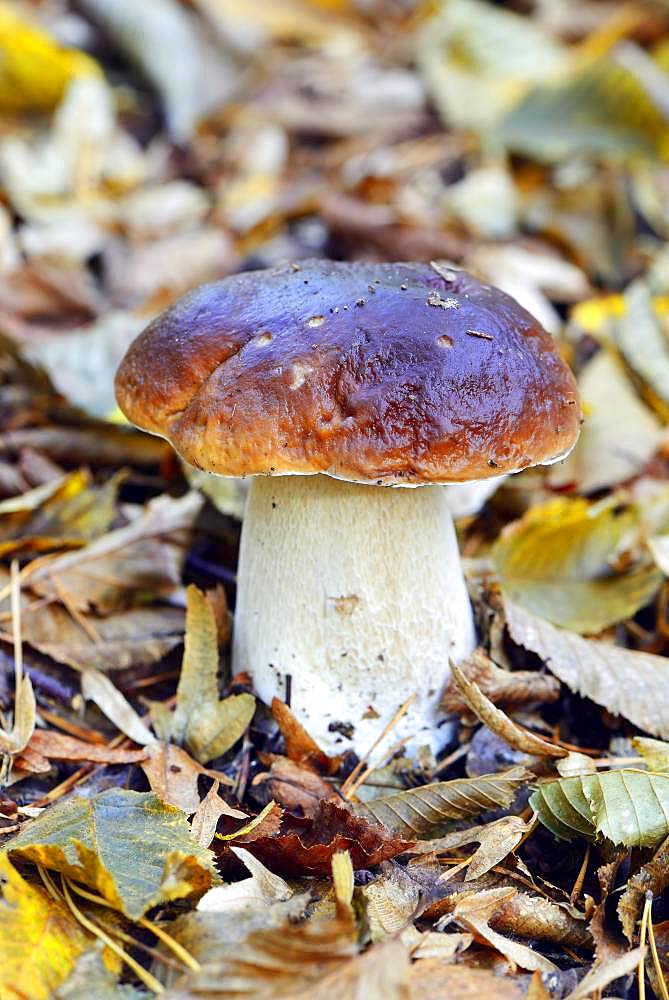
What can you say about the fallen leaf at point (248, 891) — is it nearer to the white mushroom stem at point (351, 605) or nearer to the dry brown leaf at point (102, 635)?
the white mushroom stem at point (351, 605)

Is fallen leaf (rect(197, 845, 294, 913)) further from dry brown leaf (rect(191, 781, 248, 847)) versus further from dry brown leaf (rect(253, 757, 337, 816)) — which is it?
dry brown leaf (rect(253, 757, 337, 816))

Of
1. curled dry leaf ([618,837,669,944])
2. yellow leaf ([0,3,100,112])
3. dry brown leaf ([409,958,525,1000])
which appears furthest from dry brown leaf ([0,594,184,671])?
yellow leaf ([0,3,100,112])

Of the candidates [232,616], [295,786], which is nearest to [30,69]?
[232,616]

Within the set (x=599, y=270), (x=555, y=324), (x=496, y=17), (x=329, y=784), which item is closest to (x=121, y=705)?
(x=329, y=784)

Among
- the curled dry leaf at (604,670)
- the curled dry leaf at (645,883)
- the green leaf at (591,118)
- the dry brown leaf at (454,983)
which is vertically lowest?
the curled dry leaf at (604,670)

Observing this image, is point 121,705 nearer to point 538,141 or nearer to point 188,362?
point 188,362

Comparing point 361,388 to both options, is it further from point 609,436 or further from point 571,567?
point 609,436

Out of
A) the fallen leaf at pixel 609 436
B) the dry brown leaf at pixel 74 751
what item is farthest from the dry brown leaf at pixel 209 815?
the fallen leaf at pixel 609 436
